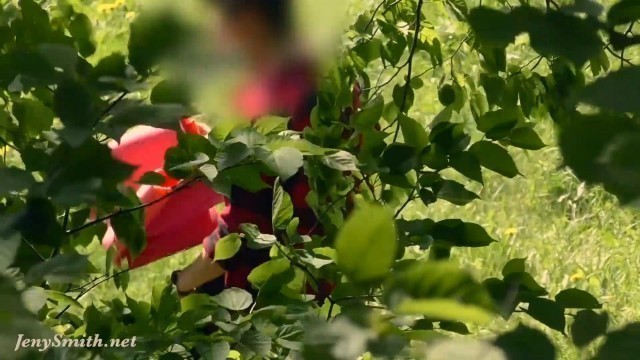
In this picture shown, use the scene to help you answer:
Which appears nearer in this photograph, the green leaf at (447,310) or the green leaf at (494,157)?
the green leaf at (447,310)

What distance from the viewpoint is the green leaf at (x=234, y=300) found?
907mm

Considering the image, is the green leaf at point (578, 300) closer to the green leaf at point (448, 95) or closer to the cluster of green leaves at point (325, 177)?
the cluster of green leaves at point (325, 177)

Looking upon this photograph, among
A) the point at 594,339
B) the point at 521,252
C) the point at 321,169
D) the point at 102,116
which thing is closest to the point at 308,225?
the point at 321,169

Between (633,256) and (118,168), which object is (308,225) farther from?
(633,256)

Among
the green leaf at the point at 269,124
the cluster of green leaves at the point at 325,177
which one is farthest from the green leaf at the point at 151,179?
the green leaf at the point at 269,124

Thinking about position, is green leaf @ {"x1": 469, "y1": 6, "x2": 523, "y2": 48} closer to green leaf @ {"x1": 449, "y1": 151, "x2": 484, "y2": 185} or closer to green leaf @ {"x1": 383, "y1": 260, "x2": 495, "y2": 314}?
green leaf @ {"x1": 383, "y1": 260, "x2": 495, "y2": 314}

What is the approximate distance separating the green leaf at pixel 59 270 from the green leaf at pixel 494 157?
45cm

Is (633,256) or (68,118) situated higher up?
(68,118)

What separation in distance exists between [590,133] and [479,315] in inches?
4.6

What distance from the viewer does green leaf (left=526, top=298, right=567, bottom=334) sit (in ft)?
2.62

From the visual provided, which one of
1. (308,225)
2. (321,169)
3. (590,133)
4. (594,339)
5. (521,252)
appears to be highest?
(590,133)

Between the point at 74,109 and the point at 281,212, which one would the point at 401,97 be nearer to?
the point at 281,212

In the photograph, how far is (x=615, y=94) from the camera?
0.42 meters

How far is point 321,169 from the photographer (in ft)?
3.24
